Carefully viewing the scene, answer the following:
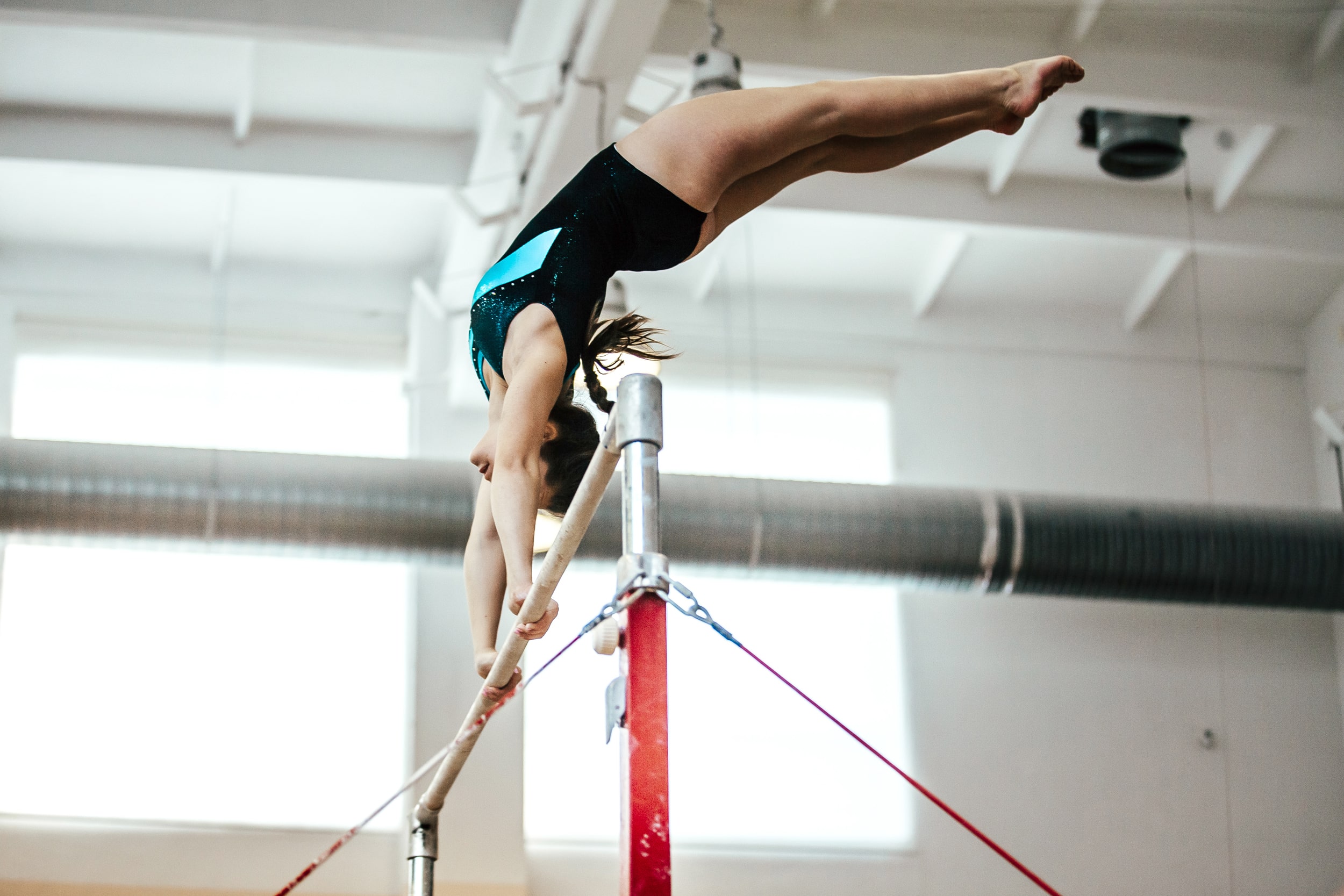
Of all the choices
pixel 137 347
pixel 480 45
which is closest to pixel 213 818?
pixel 137 347

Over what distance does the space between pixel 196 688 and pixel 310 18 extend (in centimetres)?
315

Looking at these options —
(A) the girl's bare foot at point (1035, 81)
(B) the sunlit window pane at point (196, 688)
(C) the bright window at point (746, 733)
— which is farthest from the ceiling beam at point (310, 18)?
(A) the girl's bare foot at point (1035, 81)

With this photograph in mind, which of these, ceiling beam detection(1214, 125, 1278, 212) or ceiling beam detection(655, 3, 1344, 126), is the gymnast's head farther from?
ceiling beam detection(1214, 125, 1278, 212)

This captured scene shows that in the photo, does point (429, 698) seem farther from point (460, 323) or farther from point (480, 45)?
point (480, 45)

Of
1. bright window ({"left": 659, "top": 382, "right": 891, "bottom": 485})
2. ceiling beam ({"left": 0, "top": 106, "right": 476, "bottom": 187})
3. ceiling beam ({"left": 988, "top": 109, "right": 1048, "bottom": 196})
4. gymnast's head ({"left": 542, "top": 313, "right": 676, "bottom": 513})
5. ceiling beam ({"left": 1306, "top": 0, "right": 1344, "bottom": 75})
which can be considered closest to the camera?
gymnast's head ({"left": 542, "top": 313, "right": 676, "bottom": 513})

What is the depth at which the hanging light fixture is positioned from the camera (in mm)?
Answer: 4223

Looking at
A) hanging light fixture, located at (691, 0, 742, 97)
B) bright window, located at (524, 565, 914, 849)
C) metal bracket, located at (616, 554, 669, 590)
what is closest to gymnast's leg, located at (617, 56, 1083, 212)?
metal bracket, located at (616, 554, 669, 590)

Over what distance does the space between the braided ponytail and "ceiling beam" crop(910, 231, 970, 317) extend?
4.41 m

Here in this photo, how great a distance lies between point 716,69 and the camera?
13.9 ft

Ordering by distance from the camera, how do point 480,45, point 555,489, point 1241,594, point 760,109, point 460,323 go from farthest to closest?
point 460,323
point 1241,594
point 480,45
point 555,489
point 760,109

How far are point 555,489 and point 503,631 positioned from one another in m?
4.02

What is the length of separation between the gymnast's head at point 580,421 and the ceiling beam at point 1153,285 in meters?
5.08

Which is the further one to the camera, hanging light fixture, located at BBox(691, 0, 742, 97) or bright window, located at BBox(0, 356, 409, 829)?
bright window, located at BBox(0, 356, 409, 829)

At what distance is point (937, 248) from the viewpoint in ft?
24.5
